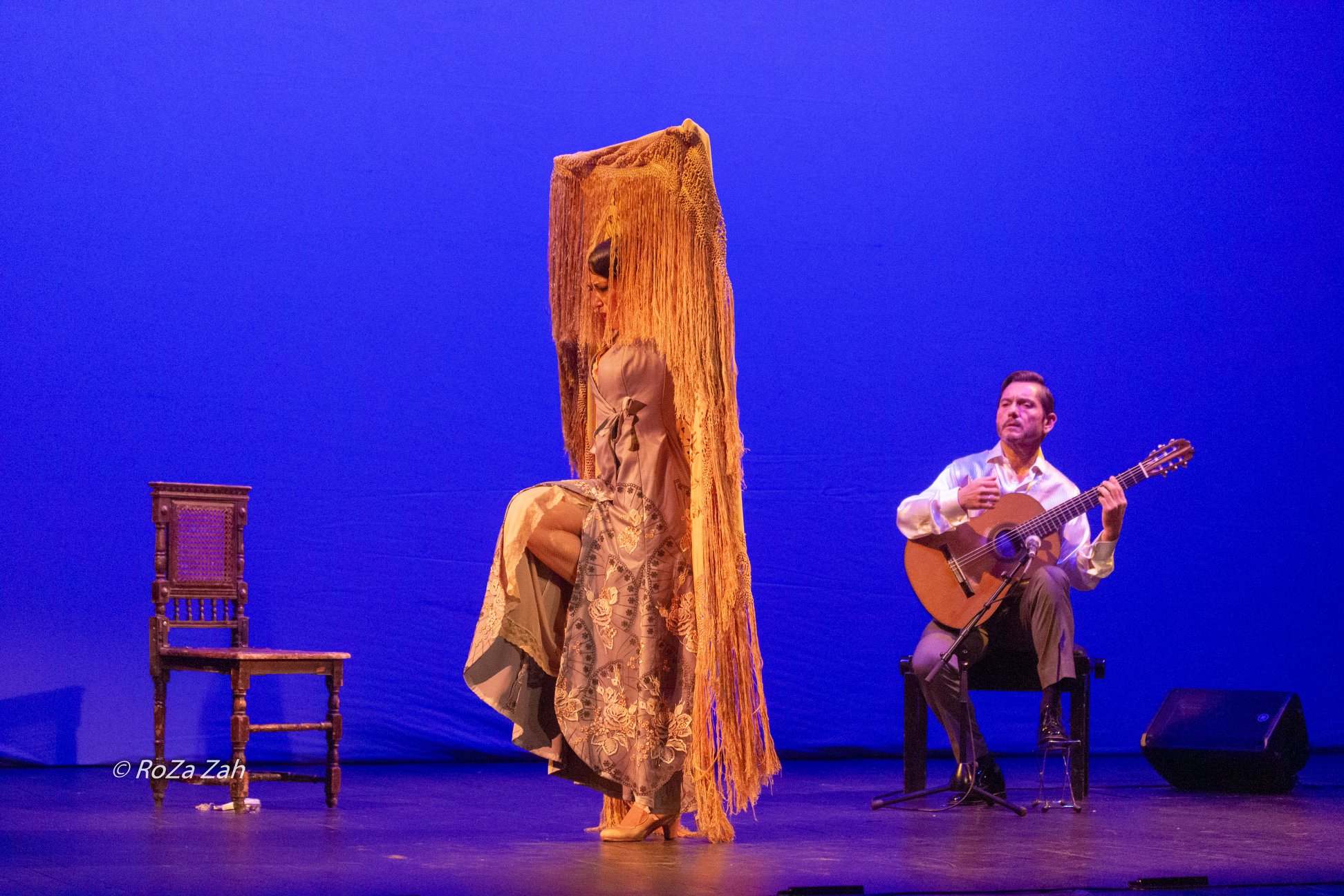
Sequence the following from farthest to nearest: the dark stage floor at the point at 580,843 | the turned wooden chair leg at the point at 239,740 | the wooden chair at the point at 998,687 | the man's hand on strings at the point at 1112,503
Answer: the wooden chair at the point at 998,687
the man's hand on strings at the point at 1112,503
the turned wooden chair leg at the point at 239,740
the dark stage floor at the point at 580,843

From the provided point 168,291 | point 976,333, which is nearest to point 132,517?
point 168,291

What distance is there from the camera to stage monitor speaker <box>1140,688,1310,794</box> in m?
4.49

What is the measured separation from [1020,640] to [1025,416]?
0.67 meters

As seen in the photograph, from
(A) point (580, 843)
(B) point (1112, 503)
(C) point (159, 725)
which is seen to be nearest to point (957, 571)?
(B) point (1112, 503)

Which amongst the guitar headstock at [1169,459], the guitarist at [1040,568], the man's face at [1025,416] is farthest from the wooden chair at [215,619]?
the guitar headstock at [1169,459]

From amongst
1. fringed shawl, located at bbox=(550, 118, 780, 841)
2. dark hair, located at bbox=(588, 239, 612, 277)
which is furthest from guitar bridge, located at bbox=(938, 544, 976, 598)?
dark hair, located at bbox=(588, 239, 612, 277)

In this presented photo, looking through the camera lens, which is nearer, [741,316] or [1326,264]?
[741,316]

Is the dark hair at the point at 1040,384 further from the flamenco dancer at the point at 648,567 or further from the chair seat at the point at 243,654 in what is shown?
the chair seat at the point at 243,654

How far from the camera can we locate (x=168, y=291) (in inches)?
202

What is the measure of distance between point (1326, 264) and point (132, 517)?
4.82 meters

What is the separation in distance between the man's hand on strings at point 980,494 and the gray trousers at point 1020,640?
257 mm

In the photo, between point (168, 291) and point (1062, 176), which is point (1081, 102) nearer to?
point (1062, 176)

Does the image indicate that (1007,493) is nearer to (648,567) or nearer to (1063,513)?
(1063,513)

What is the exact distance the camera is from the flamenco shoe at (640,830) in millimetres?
3195
